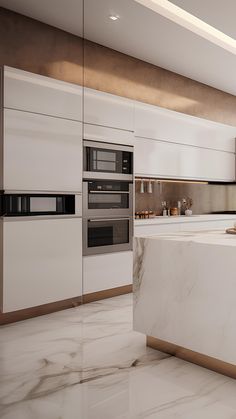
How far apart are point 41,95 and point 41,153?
51 centimetres

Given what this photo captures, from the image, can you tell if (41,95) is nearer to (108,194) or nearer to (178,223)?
(108,194)

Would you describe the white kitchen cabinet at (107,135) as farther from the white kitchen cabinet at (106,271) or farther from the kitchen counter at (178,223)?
the white kitchen cabinet at (106,271)

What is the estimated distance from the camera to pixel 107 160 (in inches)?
161

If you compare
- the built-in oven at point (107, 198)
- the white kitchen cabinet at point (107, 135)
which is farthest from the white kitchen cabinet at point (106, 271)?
the white kitchen cabinet at point (107, 135)

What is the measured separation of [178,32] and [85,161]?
1596 millimetres

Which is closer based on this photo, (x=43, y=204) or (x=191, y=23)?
(x=43, y=204)

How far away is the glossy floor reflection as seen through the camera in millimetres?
1916

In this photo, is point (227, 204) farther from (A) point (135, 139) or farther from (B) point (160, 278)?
(B) point (160, 278)

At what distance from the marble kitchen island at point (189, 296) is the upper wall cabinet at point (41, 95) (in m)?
1.56

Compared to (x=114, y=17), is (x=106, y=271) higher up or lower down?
lower down

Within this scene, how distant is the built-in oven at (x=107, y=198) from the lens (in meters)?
3.91

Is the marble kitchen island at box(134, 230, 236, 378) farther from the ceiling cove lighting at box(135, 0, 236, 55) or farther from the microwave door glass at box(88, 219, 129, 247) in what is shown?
the ceiling cove lighting at box(135, 0, 236, 55)

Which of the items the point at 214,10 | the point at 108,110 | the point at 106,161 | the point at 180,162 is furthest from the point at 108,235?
the point at 214,10

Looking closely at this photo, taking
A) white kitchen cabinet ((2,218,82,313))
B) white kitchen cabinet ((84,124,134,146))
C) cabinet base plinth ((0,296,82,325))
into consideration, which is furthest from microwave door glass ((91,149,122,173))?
cabinet base plinth ((0,296,82,325))
